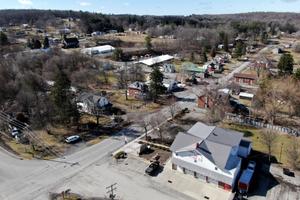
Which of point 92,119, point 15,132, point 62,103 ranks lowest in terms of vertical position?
point 15,132

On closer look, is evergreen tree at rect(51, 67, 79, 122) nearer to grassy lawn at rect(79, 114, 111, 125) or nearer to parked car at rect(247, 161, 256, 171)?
grassy lawn at rect(79, 114, 111, 125)

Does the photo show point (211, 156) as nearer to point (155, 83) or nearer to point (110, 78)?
point (155, 83)

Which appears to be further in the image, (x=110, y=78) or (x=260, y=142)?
(x=110, y=78)

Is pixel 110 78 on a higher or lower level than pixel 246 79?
lower

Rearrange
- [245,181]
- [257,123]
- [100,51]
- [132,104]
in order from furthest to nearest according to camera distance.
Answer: [100,51] < [132,104] < [257,123] < [245,181]

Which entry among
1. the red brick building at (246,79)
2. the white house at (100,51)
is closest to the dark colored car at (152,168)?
the red brick building at (246,79)

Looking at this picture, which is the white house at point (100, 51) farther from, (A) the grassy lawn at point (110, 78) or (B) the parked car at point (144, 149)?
(B) the parked car at point (144, 149)

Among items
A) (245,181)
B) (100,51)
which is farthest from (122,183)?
(100,51)
